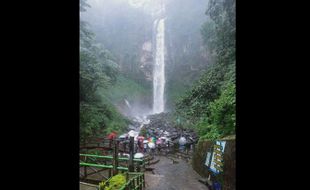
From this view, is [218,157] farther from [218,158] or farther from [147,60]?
[147,60]

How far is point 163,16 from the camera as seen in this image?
45.7 m

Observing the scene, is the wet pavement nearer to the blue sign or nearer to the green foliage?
the blue sign

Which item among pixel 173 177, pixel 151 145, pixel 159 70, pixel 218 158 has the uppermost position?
pixel 159 70

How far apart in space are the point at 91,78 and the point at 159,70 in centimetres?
2490

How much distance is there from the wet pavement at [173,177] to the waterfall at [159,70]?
2365 centimetres

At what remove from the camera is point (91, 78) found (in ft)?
43.2

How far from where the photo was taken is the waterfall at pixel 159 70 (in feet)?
117

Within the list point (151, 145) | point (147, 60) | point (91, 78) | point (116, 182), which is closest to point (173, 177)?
point (116, 182)

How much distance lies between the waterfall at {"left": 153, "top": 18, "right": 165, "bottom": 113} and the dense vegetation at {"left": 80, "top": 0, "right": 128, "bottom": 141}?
19.2 m

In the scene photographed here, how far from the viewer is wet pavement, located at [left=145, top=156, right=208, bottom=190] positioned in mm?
7879

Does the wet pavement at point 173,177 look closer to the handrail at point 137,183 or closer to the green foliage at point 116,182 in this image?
the handrail at point 137,183
